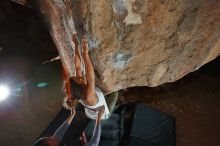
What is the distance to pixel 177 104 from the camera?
510 cm

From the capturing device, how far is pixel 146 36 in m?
2.35

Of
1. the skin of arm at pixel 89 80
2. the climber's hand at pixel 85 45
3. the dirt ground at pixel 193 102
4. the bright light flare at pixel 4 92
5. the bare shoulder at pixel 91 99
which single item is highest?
the climber's hand at pixel 85 45

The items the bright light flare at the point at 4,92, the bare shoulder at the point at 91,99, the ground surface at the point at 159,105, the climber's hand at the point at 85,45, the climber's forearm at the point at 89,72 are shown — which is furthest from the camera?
the bright light flare at the point at 4,92

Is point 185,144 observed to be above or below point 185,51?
below

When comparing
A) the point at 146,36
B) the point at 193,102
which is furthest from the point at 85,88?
the point at 193,102

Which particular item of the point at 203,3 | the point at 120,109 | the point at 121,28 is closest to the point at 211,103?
the point at 120,109

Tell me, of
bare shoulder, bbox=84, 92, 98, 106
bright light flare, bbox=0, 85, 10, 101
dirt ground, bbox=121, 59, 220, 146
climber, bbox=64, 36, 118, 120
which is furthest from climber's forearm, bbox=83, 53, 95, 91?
bright light flare, bbox=0, 85, 10, 101

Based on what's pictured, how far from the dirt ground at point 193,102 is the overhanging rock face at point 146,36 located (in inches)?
86.5

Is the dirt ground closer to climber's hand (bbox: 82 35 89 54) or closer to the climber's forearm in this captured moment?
the climber's forearm

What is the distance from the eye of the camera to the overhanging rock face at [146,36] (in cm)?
214

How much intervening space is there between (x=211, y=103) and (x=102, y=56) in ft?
12.0

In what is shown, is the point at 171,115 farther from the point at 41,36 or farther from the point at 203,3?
the point at 41,36

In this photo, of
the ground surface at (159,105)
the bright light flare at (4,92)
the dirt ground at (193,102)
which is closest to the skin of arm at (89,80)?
the ground surface at (159,105)

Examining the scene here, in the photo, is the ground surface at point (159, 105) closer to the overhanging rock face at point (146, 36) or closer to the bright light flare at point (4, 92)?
the bright light flare at point (4, 92)
